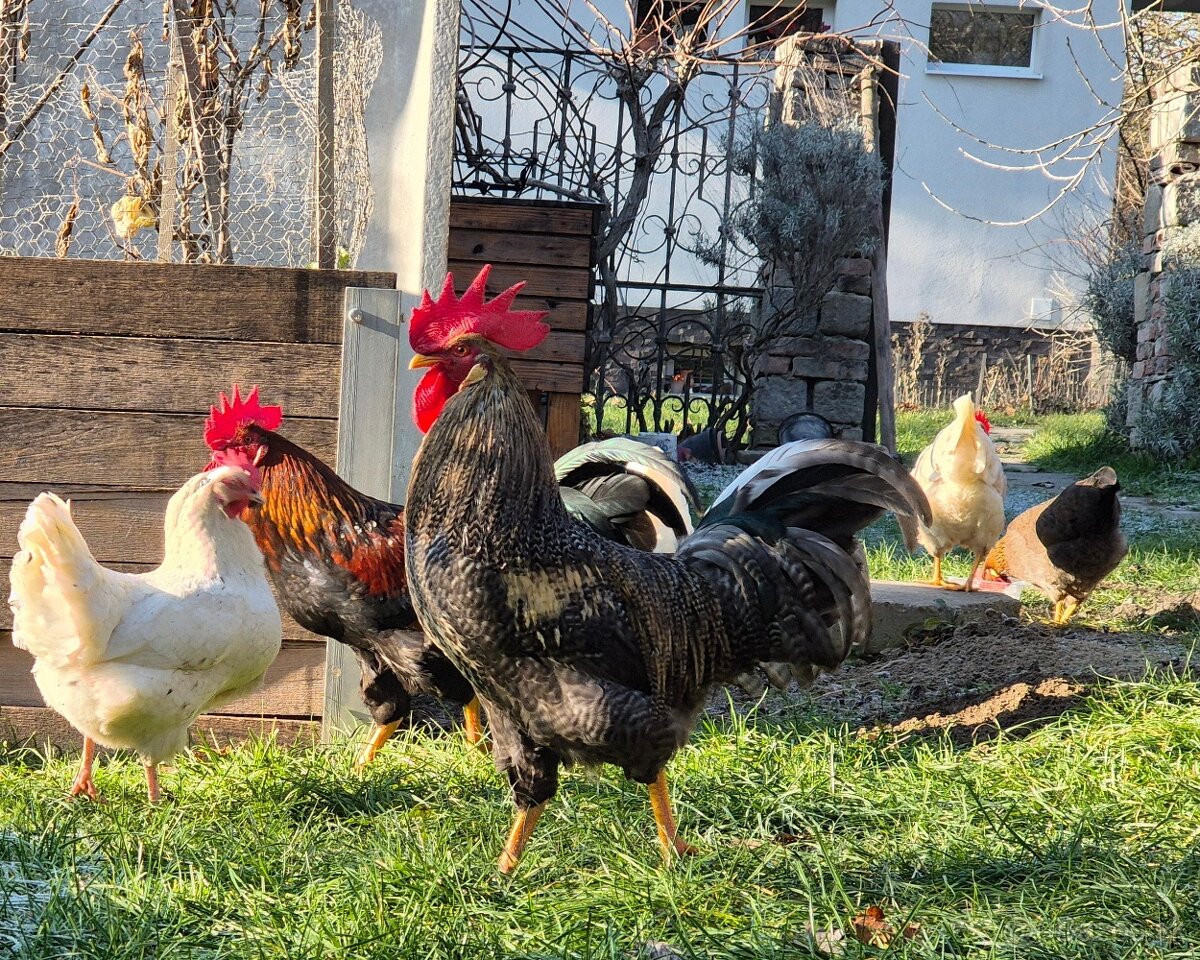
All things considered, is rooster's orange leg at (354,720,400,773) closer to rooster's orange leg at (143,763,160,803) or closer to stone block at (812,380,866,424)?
rooster's orange leg at (143,763,160,803)

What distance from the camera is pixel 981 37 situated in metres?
15.8

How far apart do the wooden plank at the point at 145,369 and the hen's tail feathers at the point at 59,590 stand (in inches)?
30.8

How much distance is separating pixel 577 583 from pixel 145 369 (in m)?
1.94

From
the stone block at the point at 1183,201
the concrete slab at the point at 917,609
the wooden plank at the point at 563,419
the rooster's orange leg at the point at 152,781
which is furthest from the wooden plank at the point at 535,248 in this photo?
the stone block at the point at 1183,201

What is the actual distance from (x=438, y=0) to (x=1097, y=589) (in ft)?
15.9

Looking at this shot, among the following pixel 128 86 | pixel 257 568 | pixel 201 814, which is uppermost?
pixel 128 86

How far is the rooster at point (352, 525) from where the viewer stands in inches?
147

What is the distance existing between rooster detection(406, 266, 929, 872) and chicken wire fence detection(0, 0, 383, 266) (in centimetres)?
132

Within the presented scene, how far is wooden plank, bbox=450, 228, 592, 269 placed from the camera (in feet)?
23.6

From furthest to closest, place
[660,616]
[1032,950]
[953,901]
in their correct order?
[660,616] < [953,901] < [1032,950]

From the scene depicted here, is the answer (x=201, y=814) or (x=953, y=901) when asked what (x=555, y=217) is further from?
(x=953, y=901)

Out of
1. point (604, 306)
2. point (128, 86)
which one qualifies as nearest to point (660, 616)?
→ point (128, 86)

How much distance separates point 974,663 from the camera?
15.8ft

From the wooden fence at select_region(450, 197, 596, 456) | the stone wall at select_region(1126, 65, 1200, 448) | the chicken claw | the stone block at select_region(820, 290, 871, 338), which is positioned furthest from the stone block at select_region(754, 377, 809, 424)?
the chicken claw
